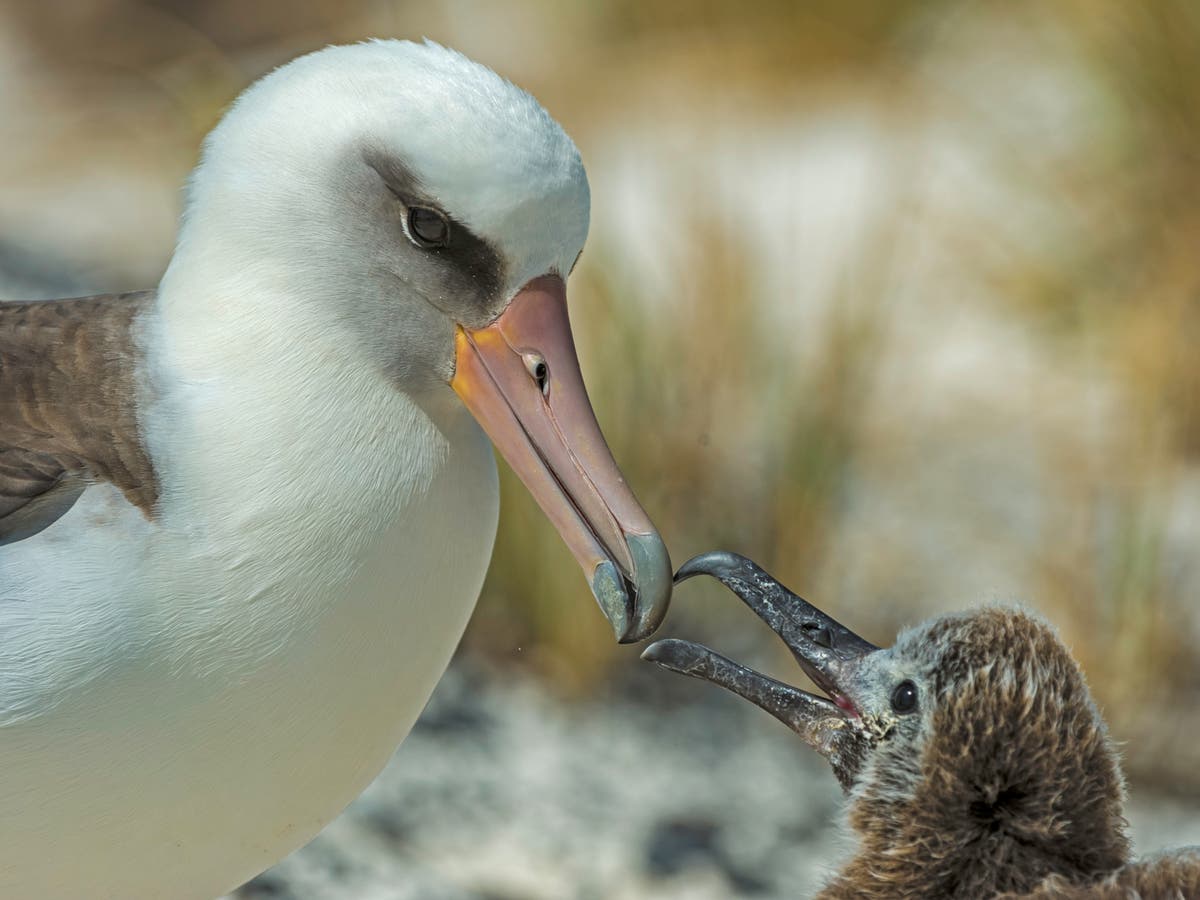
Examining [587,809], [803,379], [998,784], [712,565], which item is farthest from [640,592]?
[803,379]

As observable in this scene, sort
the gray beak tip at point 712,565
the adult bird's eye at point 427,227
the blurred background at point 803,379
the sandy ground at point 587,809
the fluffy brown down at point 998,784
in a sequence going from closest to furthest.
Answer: the adult bird's eye at point 427,227 → the fluffy brown down at point 998,784 → the gray beak tip at point 712,565 → the sandy ground at point 587,809 → the blurred background at point 803,379

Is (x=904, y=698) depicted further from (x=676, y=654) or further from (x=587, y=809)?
(x=587, y=809)

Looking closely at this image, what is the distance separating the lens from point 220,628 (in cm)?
271

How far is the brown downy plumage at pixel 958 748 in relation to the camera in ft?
9.67

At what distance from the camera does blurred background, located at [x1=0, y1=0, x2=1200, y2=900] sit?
5.28 m

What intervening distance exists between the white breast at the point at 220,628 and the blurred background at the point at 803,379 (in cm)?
107

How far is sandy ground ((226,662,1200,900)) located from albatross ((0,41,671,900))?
1936 millimetres

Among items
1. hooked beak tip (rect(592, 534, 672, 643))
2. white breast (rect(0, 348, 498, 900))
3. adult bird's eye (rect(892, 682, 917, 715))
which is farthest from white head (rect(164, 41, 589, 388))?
adult bird's eye (rect(892, 682, 917, 715))

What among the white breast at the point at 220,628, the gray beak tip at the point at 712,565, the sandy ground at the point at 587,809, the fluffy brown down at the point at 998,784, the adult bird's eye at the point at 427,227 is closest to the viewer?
the white breast at the point at 220,628

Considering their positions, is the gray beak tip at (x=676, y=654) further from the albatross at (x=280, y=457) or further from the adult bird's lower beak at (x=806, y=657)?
the albatross at (x=280, y=457)

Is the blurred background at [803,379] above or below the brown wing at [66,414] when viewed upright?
below

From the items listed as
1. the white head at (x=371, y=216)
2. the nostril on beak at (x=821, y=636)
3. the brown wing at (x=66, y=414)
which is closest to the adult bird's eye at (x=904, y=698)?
the nostril on beak at (x=821, y=636)

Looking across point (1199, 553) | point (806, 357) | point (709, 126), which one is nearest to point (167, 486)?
point (806, 357)

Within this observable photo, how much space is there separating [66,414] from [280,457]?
368mm
